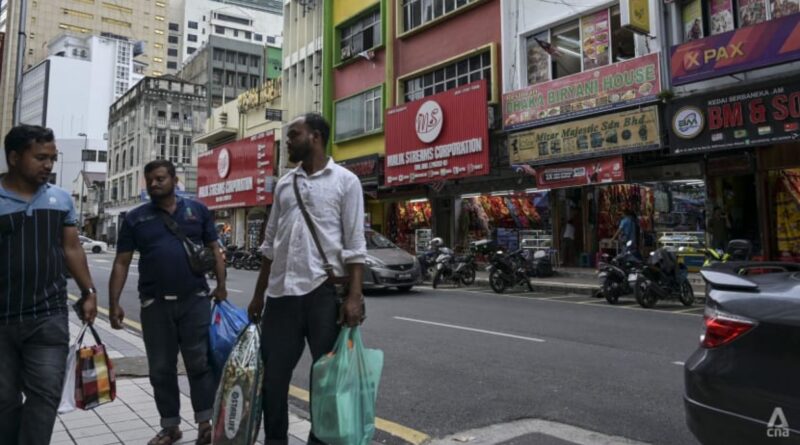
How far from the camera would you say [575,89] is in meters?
15.6

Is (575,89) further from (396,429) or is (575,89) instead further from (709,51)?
(396,429)

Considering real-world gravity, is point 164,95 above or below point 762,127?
above

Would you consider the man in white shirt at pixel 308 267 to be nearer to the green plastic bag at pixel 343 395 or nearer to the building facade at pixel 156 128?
the green plastic bag at pixel 343 395

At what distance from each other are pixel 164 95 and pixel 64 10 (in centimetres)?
5210

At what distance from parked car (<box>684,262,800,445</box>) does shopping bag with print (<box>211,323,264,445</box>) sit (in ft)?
6.99

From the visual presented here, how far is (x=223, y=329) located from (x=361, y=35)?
2271 centimetres

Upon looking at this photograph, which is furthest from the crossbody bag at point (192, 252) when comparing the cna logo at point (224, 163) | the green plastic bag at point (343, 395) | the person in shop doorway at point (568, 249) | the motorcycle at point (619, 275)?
the cna logo at point (224, 163)

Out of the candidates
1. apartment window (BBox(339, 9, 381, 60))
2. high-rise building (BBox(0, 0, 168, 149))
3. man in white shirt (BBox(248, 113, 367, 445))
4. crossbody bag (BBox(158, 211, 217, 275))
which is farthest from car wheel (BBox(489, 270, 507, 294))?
high-rise building (BBox(0, 0, 168, 149))

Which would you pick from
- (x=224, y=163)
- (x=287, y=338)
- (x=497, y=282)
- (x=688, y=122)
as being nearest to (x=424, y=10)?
(x=688, y=122)

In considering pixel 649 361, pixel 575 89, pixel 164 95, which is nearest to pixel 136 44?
pixel 164 95

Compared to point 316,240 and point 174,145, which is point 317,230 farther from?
point 174,145

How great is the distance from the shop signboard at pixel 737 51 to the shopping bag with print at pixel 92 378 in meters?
12.8

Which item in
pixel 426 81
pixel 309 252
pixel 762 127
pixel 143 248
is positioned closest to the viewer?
pixel 309 252

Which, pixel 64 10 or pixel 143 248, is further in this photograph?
pixel 64 10
